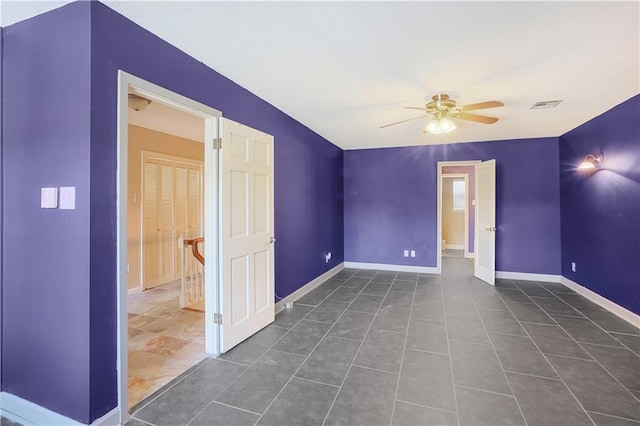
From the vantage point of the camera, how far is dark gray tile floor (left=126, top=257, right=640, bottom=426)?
1.94 meters

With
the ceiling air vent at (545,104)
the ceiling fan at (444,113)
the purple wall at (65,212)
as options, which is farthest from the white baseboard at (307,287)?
the ceiling air vent at (545,104)

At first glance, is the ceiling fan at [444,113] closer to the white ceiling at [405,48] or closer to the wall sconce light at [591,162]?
the white ceiling at [405,48]

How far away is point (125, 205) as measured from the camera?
1893 mm

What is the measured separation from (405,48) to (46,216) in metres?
2.64

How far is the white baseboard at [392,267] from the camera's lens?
5.90 meters

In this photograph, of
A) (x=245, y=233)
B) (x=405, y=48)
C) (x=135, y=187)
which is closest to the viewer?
(x=405, y=48)

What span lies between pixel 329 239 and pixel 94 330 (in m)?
4.10

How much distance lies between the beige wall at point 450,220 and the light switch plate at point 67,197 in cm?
902

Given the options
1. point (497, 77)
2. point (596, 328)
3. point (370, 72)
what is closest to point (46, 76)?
point (370, 72)

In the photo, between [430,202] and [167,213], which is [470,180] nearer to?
[430,202]

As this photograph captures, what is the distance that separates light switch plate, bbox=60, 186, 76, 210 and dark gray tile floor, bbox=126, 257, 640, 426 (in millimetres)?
1354

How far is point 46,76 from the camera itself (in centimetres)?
186

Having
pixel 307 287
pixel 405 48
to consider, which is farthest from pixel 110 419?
pixel 405 48

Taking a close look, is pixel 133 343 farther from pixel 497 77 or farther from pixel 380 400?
pixel 497 77
